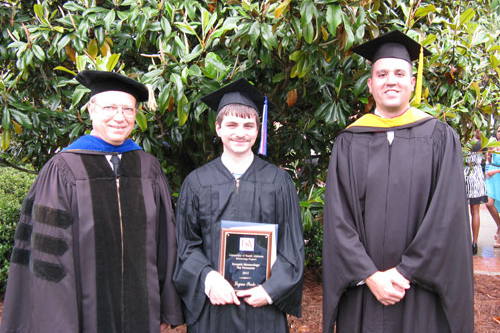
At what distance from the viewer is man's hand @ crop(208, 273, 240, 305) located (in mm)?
2184

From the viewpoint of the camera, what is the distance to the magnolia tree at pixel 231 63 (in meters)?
2.50

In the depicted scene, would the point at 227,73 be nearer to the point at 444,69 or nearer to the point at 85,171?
the point at 85,171

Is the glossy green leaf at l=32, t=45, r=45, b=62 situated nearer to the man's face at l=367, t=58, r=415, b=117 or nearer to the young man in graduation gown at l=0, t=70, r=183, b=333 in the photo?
the young man in graduation gown at l=0, t=70, r=183, b=333

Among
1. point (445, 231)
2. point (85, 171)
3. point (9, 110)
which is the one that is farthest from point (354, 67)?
point (9, 110)

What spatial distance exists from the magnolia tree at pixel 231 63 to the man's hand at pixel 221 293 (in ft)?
3.17

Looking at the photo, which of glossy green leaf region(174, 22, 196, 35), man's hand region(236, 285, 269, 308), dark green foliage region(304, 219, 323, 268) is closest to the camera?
man's hand region(236, 285, 269, 308)

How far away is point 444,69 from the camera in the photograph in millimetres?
3182

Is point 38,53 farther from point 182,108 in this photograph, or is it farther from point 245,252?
point 245,252

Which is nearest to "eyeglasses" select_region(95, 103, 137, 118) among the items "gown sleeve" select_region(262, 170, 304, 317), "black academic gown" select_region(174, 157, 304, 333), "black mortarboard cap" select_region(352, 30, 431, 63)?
"black academic gown" select_region(174, 157, 304, 333)

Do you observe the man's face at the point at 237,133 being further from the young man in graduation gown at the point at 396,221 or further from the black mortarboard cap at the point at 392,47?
the black mortarboard cap at the point at 392,47

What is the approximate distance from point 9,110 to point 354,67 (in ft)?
8.53

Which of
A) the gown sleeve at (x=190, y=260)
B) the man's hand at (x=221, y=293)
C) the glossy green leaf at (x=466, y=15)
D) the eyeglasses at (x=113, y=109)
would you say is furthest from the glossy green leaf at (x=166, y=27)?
the glossy green leaf at (x=466, y=15)

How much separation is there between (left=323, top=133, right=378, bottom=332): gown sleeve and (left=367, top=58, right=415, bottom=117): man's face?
0.29 metres

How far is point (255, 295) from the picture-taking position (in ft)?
7.22
